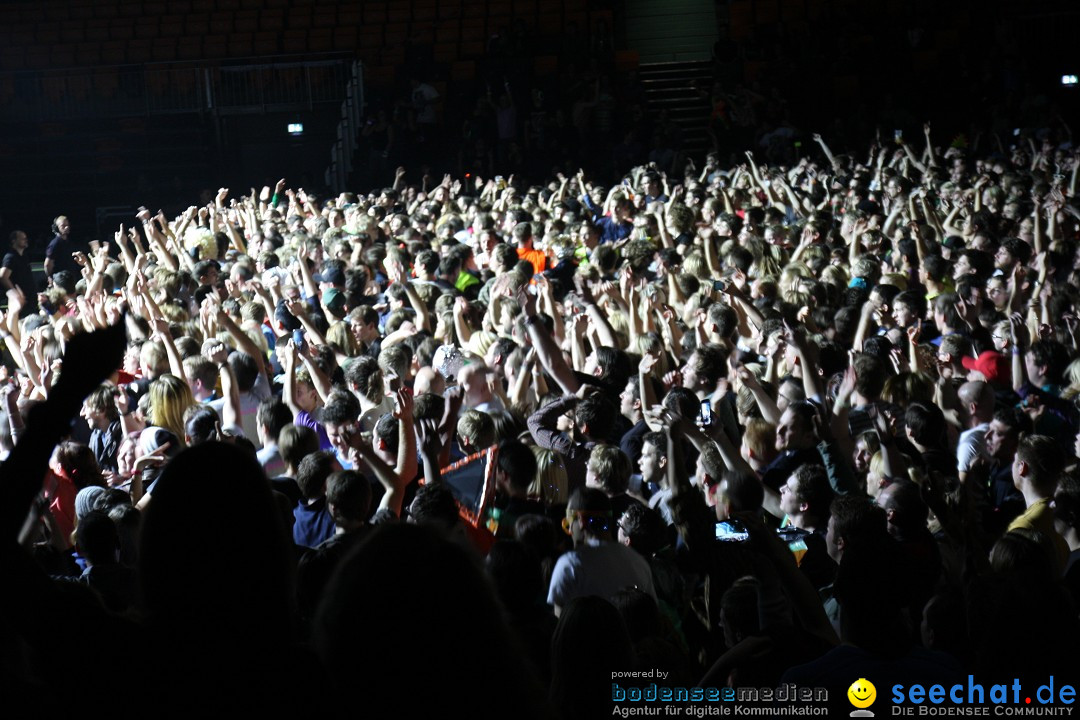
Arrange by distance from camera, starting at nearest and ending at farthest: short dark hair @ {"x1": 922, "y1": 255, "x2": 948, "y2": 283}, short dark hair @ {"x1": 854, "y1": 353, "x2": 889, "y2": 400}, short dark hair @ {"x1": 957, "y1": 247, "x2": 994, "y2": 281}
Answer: short dark hair @ {"x1": 854, "y1": 353, "x2": 889, "y2": 400}
short dark hair @ {"x1": 922, "y1": 255, "x2": 948, "y2": 283}
short dark hair @ {"x1": 957, "y1": 247, "x2": 994, "y2": 281}

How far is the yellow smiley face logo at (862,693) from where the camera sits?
2275mm

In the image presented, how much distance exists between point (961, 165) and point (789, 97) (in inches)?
238

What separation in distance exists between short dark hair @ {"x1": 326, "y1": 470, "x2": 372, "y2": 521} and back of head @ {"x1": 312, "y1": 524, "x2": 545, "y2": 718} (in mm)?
2193

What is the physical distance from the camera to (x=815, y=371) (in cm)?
507

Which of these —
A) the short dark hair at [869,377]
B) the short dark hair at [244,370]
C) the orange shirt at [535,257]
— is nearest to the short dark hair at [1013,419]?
the short dark hair at [869,377]

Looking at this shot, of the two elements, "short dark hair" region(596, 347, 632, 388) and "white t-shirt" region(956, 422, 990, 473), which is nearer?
"white t-shirt" region(956, 422, 990, 473)

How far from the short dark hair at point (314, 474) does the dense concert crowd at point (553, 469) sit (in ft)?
0.04

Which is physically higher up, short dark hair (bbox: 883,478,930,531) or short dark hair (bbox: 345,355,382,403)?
short dark hair (bbox: 345,355,382,403)

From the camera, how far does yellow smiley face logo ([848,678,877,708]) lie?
2275 millimetres

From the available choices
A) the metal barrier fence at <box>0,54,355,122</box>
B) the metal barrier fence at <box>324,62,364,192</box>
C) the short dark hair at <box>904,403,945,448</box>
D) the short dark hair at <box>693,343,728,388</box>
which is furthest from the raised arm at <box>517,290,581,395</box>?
the metal barrier fence at <box>0,54,355,122</box>

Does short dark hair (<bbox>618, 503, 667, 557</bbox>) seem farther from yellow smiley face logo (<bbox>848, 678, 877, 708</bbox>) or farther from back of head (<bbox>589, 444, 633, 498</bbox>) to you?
yellow smiley face logo (<bbox>848, 678, 877, 708</bbox>)

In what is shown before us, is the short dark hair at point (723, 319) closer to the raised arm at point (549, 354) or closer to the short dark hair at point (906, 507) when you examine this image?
the raised arm at point (549, 354)

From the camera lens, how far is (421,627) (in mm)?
1435

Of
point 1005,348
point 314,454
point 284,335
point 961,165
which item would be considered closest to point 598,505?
point 314,454
